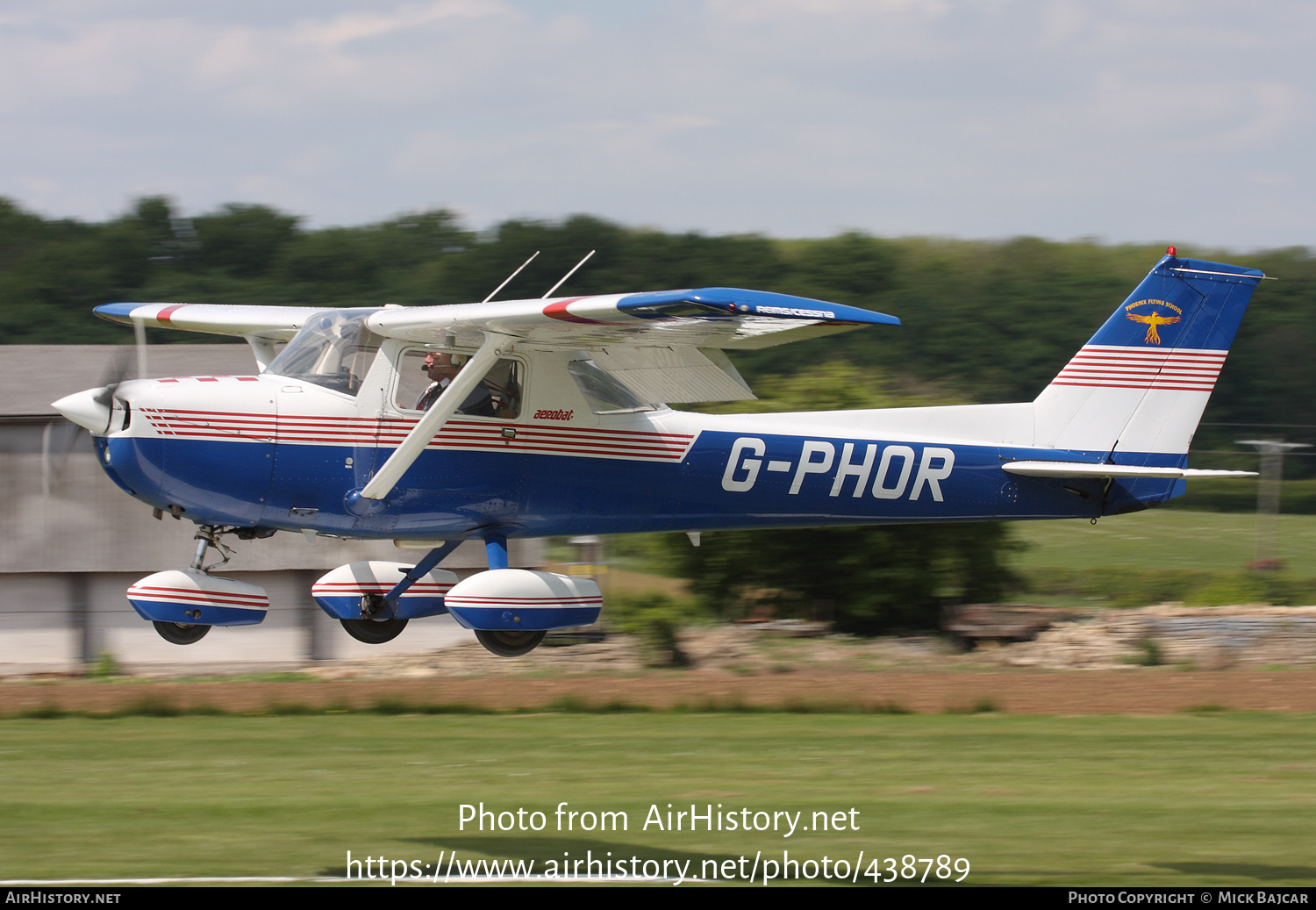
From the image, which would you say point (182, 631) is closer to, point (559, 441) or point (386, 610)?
point (386, 610)

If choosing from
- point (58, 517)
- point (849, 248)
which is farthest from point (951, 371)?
point (58, 517)

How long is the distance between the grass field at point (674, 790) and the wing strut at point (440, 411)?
252cm

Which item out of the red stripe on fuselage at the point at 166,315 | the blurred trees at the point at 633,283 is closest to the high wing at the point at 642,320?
the red stripe on fuselage at the point at 166,315

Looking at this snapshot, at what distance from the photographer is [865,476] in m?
10.7

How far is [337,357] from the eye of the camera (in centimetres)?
949

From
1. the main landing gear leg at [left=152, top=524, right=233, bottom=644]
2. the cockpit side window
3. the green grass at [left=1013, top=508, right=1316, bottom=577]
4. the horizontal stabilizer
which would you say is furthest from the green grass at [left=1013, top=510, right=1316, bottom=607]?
the main landing gear leg at [left=152, top=524, right=233, bottom=644]

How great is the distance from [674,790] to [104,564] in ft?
48.4

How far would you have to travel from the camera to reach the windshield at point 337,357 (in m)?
9.46

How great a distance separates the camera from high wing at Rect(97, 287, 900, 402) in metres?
7.99

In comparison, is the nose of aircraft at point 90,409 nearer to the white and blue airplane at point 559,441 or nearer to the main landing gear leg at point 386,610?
the white and blue airplane at point 559,441

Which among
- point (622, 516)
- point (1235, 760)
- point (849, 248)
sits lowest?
point (1235, 760)

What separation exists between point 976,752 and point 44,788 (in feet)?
27.2

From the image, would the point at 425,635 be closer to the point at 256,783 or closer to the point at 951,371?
the point at 256,783

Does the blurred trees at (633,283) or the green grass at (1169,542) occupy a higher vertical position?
the blurred trees at (633,283)
